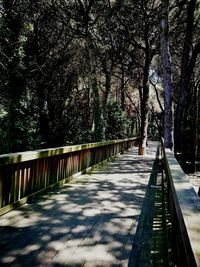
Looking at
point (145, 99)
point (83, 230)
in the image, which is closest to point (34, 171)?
point (83, 230)

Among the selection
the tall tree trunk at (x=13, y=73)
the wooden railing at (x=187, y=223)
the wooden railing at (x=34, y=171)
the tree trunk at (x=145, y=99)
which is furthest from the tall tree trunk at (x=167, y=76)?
the wooden railing at (x=187, y=223)

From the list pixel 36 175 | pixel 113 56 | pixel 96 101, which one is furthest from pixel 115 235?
pixel 113 56

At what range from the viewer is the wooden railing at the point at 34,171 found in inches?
193

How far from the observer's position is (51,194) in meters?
6.50

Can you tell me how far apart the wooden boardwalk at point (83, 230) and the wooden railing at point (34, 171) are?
8.2 inches

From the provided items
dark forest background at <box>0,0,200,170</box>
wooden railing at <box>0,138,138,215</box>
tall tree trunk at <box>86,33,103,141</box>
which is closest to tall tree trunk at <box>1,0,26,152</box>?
dark forest background at <box>0,0,200,170</box>

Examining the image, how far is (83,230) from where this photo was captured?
4.38 m

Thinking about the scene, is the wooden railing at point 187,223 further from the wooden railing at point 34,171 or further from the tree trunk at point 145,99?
the tree trunk at point 145,99

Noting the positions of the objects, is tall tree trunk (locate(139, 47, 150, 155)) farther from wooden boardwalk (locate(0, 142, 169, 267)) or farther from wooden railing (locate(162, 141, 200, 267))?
wooden railing (locate(162, 141, 200, 267))

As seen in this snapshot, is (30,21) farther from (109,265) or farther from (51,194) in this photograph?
(109,265)

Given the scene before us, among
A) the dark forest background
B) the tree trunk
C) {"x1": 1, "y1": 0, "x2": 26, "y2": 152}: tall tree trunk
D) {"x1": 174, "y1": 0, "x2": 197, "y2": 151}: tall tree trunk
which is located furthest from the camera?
the tree trunk

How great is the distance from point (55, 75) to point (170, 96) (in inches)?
354

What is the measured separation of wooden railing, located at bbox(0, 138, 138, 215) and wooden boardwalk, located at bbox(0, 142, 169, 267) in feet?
0.69

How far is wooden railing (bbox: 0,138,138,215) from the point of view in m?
4.90
